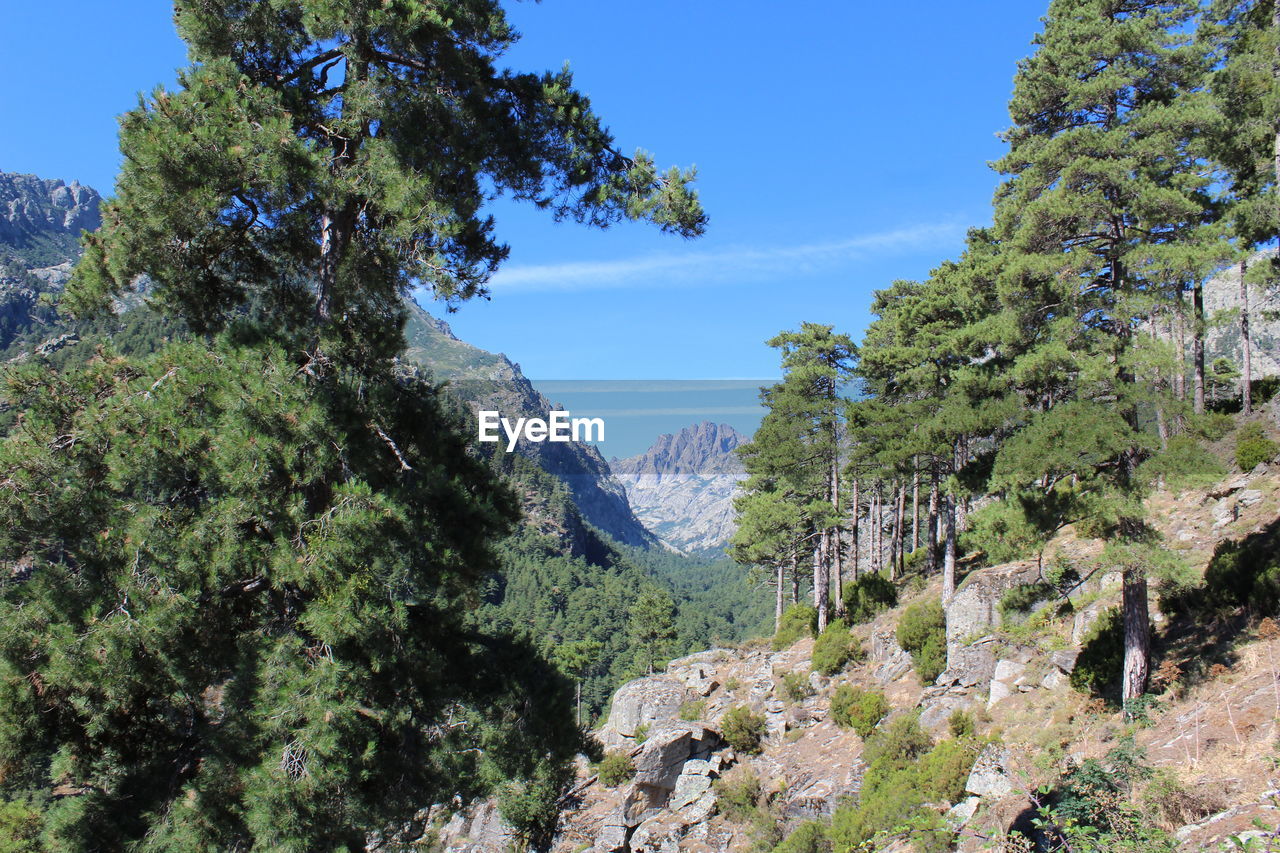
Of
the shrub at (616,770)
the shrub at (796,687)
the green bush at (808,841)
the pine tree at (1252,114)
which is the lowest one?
the shrub at (616,770)

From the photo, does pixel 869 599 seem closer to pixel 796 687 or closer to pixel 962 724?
pixel 796 687

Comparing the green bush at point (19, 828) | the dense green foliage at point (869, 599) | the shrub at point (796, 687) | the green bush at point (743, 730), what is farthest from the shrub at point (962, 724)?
the green bush at point (19, 828)

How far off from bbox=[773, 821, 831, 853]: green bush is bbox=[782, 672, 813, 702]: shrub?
304 inches

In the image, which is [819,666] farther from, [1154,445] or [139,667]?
[139,667]

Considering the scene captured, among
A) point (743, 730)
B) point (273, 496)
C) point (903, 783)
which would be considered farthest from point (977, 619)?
point (273, 496)

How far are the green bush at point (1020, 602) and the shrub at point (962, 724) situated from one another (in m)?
3.19

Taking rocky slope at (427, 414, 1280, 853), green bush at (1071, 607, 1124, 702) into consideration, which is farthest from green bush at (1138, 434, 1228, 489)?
green bush at (1071, 607, 1124, 702)

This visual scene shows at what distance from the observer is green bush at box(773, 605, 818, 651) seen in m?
28.6

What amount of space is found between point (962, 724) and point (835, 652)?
7.96 metres

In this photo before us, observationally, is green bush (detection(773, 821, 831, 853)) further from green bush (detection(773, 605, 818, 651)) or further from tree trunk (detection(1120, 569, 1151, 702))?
green bush (detection(773, 605, 818, 651))

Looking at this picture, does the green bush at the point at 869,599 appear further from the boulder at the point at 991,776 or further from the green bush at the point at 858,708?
the boulder at the point at 991,776

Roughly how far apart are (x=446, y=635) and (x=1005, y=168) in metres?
13.3

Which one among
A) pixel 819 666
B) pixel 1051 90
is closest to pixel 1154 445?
pixel 1051 90

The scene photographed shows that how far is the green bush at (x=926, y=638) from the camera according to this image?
1781cm
